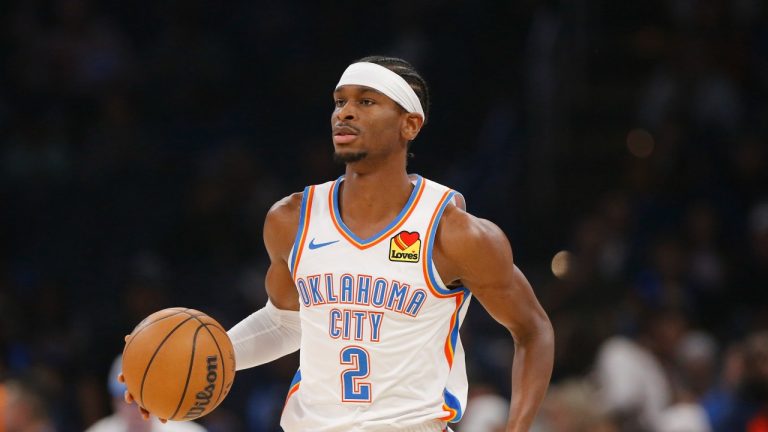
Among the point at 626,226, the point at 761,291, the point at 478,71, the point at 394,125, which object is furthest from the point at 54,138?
the point at 394,125

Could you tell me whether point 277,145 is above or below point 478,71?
below

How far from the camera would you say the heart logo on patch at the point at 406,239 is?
4.96 metres

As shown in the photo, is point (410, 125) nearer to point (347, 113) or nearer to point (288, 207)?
point (347, 113)

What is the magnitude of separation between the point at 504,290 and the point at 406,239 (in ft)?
1.42

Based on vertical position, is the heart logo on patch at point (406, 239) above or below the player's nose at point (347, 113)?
below

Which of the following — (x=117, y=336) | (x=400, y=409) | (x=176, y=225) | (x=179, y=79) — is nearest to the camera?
(x=400, y=409)

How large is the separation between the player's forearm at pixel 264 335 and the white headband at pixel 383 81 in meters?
1.05

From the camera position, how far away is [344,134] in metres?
4.96

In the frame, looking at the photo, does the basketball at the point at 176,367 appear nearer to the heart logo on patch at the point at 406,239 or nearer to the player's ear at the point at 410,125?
the heart logo on patch at the point at 406,239

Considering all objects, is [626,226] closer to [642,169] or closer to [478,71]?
[642,169]

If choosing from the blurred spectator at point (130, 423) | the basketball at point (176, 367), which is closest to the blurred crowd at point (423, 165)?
the blurred spectator at point (130, 423)

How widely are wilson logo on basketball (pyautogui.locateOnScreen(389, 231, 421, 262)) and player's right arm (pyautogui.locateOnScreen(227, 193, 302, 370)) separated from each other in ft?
1.60

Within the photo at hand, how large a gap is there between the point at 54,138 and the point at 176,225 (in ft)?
4.89

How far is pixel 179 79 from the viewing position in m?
12.2
